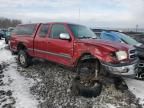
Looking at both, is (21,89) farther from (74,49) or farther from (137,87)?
(137,87)

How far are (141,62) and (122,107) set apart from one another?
2.65m

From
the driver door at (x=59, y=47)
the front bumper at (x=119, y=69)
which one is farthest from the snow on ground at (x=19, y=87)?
the front bumper at (x=119, y=69)

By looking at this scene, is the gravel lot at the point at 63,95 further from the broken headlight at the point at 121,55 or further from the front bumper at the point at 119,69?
the broken headlight at the point at 121,55

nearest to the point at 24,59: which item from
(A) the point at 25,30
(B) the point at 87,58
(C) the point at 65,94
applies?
(A) the point at 25,30

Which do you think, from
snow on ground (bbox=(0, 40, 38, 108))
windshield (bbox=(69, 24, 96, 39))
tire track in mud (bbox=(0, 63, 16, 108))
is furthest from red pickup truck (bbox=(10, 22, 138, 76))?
tire track in mud (bbox=(0, 63, 16, 108))

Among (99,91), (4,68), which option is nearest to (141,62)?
(99,91)

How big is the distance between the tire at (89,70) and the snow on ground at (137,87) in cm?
141

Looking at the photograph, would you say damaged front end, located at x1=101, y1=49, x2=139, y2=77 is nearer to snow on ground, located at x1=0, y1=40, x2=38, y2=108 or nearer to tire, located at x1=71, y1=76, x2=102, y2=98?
tire, located at x1=71, y1=76, x2=102, y2=98

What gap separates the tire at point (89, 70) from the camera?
6.62 metres

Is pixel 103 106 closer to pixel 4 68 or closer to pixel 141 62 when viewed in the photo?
Result: pixel 141 62

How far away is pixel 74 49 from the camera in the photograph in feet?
23.7

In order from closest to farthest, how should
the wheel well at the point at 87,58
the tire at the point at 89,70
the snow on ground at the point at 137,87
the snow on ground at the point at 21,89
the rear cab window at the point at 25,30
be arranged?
1. the snow on ground at the point at 21,89
2. the tire at the point at 89,70
3. the wheel well at the point at 87,58
4. the snow on ground at the point at 137,87
5. the rear cab window at the point at 25,30

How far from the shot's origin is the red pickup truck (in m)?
6.38

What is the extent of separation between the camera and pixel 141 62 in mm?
8297
